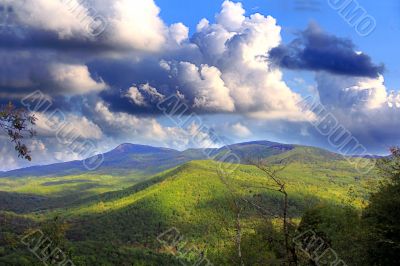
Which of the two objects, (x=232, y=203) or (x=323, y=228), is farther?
(x=323, y=228)

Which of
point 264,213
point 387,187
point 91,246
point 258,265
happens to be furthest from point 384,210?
point 91,246

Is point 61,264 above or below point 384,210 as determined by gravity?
below

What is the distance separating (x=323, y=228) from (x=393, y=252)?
28357 mm

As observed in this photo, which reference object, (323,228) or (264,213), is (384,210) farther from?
(323,228)

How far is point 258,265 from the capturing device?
969 inches

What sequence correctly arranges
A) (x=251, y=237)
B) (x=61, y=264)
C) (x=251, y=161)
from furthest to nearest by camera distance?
(x=251, y=237) < (x=61, y=264) < (x=251, y=161)

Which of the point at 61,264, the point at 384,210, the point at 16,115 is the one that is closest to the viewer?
the point at 16,115

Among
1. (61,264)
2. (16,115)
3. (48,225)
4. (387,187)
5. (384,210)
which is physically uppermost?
(387,187)

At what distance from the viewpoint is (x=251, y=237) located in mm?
66250

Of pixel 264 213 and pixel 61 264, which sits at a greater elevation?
pixel 264 213

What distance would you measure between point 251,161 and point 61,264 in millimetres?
44315

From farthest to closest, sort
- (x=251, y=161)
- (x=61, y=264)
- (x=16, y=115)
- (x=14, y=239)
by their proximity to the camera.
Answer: (x=61, y=264) → (x=251, y=161) → (x=14, y=239) → (x=16, y=115)

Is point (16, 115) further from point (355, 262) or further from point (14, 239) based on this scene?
point (355, 262)

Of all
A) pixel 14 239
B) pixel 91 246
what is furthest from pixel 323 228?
pixel 91 246
